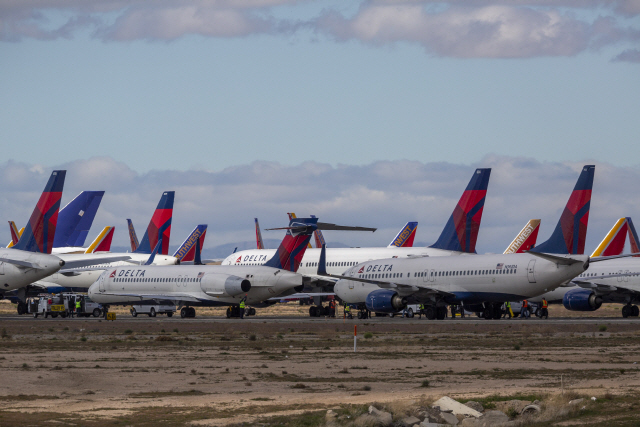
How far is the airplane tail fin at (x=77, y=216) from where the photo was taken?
8369 cm

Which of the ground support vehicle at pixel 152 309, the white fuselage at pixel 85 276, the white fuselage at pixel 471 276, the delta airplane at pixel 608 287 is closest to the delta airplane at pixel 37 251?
the ground support vehicle at pixel 152 309

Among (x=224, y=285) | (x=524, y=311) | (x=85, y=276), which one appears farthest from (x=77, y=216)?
(x=524, y=311)

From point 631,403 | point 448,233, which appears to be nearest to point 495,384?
point 631,403

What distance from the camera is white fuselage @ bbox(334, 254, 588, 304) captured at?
173ft

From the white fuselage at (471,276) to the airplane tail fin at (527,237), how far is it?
21013 mm

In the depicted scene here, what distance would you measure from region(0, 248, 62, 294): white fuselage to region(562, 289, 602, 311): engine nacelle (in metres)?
33.3

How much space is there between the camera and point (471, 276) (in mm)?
56406

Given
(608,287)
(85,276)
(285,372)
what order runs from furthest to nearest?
(85,276) < (608,287) < (285,372)

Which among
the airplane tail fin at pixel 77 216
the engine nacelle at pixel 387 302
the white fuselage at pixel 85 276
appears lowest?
the engine nacelle at pixel 387 302

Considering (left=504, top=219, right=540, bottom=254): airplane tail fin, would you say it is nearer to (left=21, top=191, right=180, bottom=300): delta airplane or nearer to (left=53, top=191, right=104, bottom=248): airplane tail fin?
(left=21, top=191, right=180, bottom=300): delta airplane

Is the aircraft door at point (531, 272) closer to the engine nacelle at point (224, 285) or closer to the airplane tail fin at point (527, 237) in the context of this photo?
the engine nacelle at point (224, 285)

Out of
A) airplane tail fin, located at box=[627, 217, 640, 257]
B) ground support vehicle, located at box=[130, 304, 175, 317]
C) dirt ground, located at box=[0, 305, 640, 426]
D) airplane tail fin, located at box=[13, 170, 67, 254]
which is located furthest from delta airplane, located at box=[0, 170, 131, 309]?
airplane tail fin, located at box=[627, 217, 640, 257]

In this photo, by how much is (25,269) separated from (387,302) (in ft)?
74.9

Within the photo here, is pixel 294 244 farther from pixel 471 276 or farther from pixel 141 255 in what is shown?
pixel 141 255
